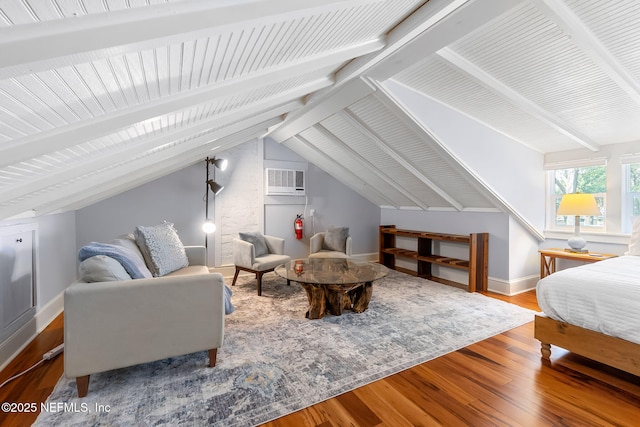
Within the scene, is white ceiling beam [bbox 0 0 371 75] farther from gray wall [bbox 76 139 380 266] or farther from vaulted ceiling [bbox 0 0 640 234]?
gray wall [bbox 76 139 380 266]

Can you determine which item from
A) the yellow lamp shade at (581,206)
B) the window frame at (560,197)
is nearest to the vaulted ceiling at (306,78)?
the window frame at (560,197)

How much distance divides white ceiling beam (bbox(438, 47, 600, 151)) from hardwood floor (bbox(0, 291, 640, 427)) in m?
2.15

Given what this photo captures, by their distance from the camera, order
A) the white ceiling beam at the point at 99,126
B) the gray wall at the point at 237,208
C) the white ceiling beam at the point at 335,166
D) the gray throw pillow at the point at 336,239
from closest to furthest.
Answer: the white ceiling beam at the point at 99,126, the gray wall at the point at 237,208, the gray throw pillow at the point at 336,239, the white ceiling beam at the point at 335,166

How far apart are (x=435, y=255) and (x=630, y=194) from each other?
233 centimetres

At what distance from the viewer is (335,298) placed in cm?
294

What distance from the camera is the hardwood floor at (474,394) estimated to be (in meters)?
1.53

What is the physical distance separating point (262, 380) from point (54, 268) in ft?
8.48

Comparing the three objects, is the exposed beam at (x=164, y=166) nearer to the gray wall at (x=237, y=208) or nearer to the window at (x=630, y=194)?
the gray wall at (x=237, y=208)

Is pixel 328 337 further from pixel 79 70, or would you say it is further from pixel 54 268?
pixel 54 268

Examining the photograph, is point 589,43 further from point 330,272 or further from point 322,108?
point 330,272

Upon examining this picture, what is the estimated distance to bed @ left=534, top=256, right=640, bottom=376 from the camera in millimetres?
1744

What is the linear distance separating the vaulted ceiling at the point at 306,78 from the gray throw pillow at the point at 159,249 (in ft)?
1.84

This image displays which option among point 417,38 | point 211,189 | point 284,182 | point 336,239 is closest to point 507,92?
point 417,38

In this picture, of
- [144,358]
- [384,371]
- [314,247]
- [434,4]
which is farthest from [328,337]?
[434,4]
